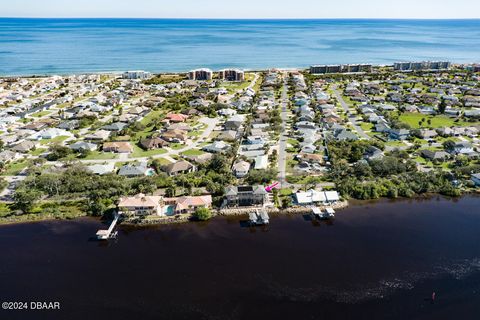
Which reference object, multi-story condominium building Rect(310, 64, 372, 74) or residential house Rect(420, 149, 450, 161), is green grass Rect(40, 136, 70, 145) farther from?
multi-story condominium building Rect(310, 64, 372, 74)

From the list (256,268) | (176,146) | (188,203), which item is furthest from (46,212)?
(256,268)

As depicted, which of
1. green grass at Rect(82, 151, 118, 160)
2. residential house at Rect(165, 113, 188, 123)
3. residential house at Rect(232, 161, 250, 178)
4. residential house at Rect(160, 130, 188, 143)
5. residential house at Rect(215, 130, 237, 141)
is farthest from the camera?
residential house at Rect(165, 113, 188, 123)

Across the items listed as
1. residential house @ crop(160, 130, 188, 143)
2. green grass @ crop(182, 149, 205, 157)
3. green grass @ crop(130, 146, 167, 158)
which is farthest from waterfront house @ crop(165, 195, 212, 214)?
residential house @ crop(160, 130, 188, 143)

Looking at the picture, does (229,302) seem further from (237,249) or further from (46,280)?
(46,280)

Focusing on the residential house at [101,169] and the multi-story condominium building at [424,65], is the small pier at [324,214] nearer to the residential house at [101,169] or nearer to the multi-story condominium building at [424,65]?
the residential house at [101,169]

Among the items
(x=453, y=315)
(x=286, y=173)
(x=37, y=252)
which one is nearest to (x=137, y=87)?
(x=286, y=173)

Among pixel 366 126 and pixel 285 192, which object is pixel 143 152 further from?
pixel 366 126

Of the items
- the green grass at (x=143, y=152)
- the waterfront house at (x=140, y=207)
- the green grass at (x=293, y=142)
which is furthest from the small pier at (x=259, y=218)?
the green grass at (x=143, y=152)
